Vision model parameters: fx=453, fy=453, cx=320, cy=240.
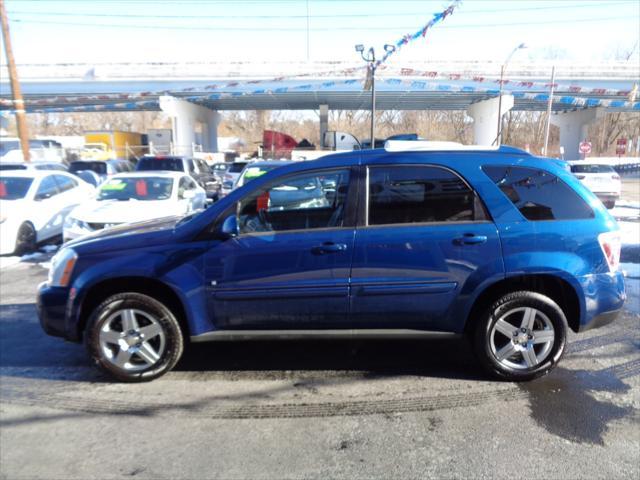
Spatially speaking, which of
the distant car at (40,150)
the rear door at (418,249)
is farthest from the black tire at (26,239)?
the distant car at (40,150)

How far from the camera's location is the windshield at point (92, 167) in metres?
17.9

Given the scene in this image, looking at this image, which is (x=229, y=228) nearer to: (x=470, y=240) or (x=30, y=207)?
(x=470, y=240)

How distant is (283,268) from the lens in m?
3.37

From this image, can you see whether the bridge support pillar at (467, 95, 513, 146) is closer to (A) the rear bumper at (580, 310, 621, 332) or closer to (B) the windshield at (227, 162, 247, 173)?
(B) the windshield at (227, 162, 247, 173)

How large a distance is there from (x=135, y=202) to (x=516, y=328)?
663 cm

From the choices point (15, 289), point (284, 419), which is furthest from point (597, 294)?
point (15, 289)

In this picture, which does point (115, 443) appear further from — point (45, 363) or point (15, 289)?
point (15, 289)

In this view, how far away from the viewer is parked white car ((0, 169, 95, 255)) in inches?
320

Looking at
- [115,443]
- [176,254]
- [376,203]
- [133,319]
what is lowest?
[115,443]


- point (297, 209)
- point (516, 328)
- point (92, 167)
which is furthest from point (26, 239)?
point (92, 167)

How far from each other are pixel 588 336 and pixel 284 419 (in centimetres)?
324

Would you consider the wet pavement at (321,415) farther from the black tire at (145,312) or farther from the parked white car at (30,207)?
the parked white car at (30,207)

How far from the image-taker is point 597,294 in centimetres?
345

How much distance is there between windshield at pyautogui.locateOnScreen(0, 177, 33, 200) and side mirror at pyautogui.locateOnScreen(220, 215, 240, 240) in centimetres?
719
